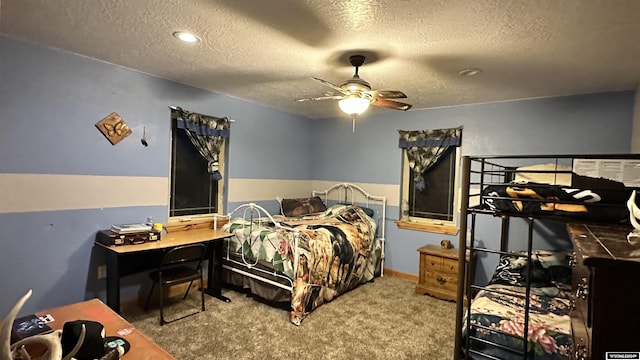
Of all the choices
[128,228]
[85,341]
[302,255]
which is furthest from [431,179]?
[85,341]

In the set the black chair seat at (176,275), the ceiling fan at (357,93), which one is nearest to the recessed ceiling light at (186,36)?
the ceiling fan at (357,93)

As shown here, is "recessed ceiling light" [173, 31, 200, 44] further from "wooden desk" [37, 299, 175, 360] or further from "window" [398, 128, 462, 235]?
"window" [398, 128, 462, 235]

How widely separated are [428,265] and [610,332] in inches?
120

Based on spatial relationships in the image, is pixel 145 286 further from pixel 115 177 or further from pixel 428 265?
pixel 428 265

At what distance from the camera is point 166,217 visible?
3.47 metres

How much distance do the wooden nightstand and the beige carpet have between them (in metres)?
0.15

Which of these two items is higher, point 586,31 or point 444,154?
point 586,31

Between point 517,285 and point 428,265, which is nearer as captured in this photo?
point 517,285

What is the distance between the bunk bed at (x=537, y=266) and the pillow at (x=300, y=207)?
2621 mm

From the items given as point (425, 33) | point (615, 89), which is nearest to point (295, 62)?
point (425, 33)

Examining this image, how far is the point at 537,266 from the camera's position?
2.78 meters

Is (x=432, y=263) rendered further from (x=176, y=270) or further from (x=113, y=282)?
(x=113, y=282)

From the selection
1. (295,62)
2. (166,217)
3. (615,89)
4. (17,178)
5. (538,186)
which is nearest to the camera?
(538,186)

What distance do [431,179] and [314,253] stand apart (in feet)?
7.09
